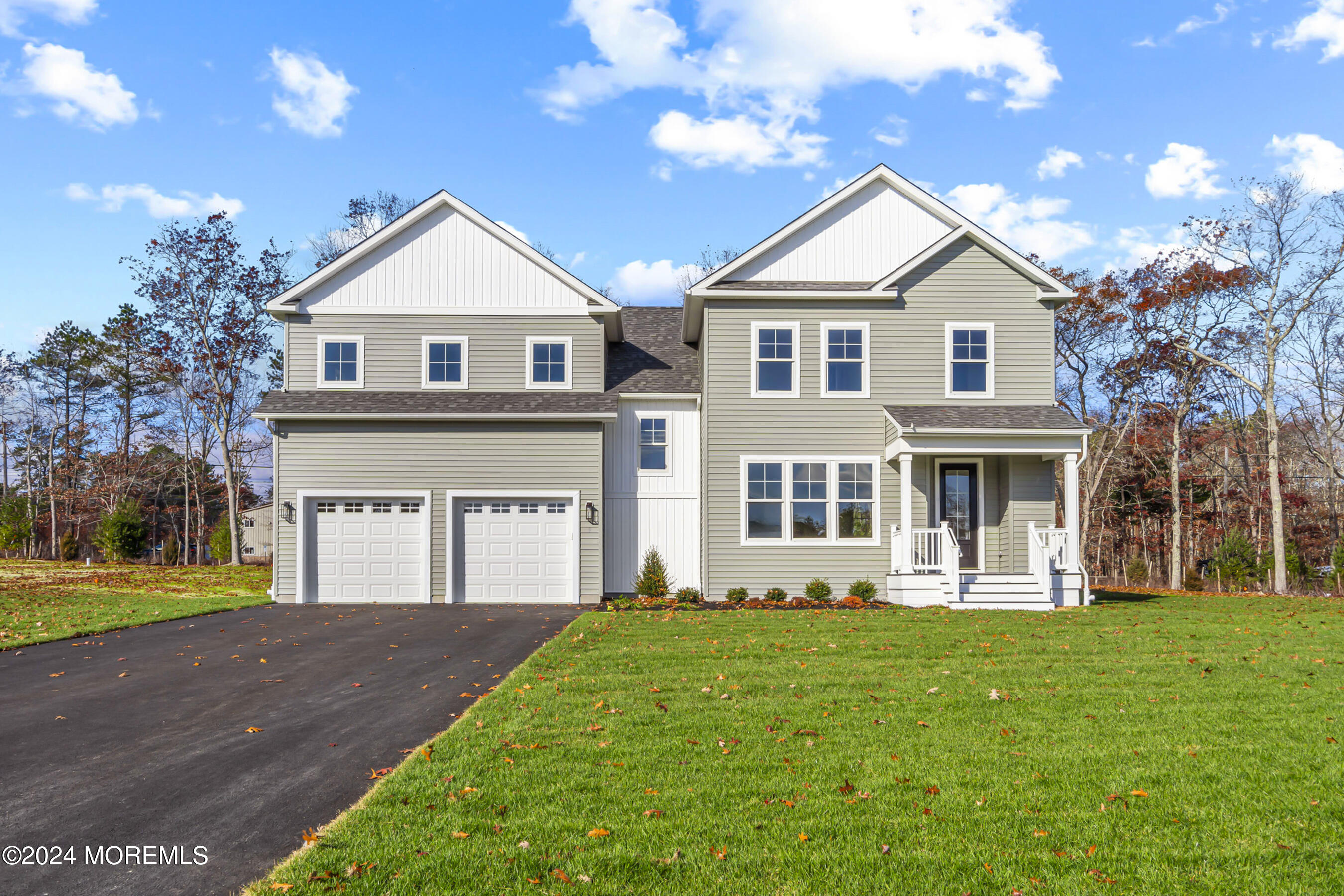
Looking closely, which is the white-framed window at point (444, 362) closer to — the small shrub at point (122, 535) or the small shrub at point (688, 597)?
the small shrub at point (688, 597)

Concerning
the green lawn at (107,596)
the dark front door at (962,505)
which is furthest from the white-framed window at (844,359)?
the green lawn at (107,596)

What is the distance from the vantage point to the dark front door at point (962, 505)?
18.2m

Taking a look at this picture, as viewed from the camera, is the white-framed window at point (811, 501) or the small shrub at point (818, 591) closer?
the small shrub at point (818, 591)

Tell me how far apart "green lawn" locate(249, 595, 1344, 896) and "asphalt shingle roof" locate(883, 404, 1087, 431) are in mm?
7540

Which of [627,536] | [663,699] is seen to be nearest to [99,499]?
[627,536]

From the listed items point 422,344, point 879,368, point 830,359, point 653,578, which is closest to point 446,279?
point 422,344

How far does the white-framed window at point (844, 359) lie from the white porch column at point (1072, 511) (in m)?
4.24

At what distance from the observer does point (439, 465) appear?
1811cm

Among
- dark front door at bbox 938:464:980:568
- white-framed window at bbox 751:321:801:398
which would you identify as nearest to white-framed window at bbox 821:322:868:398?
white-framed window at bbox 751:321:801:398

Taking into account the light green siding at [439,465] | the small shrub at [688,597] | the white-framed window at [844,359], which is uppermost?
the white-framed window at [844,359]

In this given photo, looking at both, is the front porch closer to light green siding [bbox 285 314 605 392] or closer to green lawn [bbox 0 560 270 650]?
light green siding [bbox 285 314 605 392]

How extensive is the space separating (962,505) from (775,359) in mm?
5073

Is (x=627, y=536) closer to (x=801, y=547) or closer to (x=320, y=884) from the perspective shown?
(x=801, y=547)

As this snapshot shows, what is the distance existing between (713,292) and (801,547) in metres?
5.66
